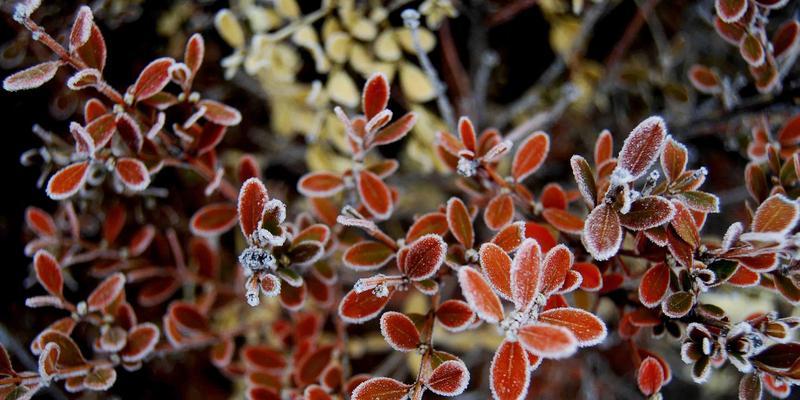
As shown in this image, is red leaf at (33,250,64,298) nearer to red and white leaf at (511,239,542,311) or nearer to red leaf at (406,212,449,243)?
red leaf at (406,212,449,243)

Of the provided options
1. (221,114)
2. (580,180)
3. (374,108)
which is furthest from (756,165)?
(221,114)

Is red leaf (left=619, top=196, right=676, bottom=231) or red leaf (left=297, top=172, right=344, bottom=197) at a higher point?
red leaf (left=619, top=196, right=676, bottom=231)

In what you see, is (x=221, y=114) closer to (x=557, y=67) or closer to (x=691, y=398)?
(x=557, y=67)

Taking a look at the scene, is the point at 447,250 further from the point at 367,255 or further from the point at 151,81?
the point at 151,81

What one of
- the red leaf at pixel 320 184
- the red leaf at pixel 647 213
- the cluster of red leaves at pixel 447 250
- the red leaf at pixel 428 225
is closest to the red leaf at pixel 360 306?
the cluster of red leaves at pixel 447 250

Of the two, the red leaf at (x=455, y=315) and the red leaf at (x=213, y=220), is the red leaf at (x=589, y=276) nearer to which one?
the red leaf at (x=455, y=315)

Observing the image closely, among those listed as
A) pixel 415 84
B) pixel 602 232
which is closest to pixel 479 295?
pixel 602 232

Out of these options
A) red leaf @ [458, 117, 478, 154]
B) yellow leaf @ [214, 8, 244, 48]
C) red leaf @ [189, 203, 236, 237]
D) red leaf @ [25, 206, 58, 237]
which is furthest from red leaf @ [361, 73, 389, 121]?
red leaf @ [25, 206, 58, 237]
